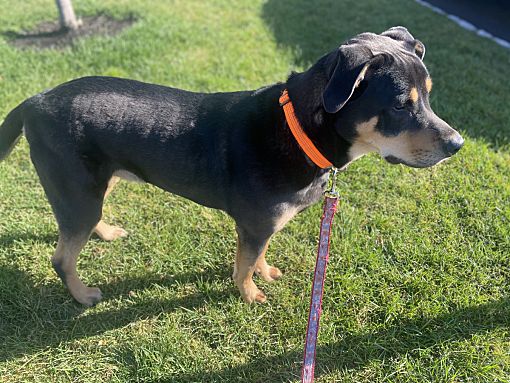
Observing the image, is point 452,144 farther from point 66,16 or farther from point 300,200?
point 66,16

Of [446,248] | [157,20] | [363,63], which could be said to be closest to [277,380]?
[446,248]

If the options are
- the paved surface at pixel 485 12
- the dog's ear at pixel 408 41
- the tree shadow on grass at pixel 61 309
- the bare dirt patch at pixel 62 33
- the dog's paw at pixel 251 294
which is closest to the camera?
the dog's ear at pixel 408 41

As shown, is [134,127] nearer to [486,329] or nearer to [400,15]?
[486,329]

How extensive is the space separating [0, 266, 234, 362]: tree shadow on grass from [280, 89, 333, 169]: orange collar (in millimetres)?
1546

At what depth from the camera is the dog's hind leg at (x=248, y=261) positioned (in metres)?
2.96

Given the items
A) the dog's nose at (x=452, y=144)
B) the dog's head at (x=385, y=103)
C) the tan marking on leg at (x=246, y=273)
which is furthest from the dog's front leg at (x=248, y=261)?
the dog's nose at (x=452, y=144)

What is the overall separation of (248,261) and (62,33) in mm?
5853

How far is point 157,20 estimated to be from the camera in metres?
7.07

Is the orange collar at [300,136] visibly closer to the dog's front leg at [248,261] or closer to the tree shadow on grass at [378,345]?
the dog's front leg at [248,261]

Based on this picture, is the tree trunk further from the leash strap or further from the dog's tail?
the leash strap

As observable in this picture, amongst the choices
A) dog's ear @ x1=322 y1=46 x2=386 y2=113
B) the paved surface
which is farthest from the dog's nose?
the paved surface

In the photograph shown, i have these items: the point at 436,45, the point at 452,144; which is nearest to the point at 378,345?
the point at 452,144

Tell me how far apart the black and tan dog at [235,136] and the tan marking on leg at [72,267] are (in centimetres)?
7

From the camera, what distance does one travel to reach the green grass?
3.04 m
